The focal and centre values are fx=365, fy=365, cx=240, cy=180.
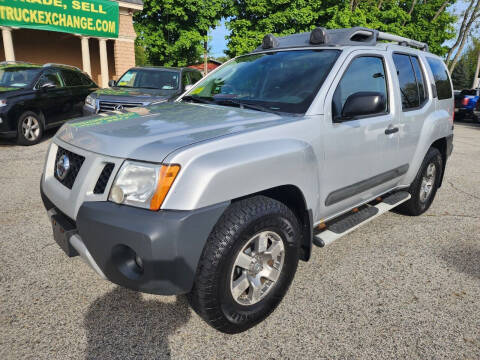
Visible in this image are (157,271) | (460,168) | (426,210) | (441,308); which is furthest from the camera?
(460,168)

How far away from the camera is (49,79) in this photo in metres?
8.41

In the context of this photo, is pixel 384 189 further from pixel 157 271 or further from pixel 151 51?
pixel 151 51

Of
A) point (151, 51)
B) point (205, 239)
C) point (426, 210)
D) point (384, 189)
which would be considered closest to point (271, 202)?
point (205, 239)

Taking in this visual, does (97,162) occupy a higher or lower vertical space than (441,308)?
higher

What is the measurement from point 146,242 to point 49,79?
8162mm

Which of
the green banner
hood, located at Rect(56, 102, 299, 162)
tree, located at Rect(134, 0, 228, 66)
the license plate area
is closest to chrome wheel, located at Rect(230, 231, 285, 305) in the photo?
hood, located at Rect(56, 102, 299, 162)

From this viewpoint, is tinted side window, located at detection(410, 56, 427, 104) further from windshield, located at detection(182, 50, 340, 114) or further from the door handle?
windshield, located at detection(182, 50, 340, 114)

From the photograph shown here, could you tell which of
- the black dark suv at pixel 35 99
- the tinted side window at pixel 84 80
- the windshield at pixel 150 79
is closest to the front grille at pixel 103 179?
the black dark suv at pixel 35 99

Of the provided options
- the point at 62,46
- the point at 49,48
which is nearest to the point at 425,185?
the point at 49,48

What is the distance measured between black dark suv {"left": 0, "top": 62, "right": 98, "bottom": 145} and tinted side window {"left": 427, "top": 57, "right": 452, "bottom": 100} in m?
7.43

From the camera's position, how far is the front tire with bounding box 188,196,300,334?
1972 mm

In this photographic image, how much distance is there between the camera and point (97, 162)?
2035mm

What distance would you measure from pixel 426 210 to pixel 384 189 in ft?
4.74

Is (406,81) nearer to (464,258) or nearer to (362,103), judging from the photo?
(362,103)
